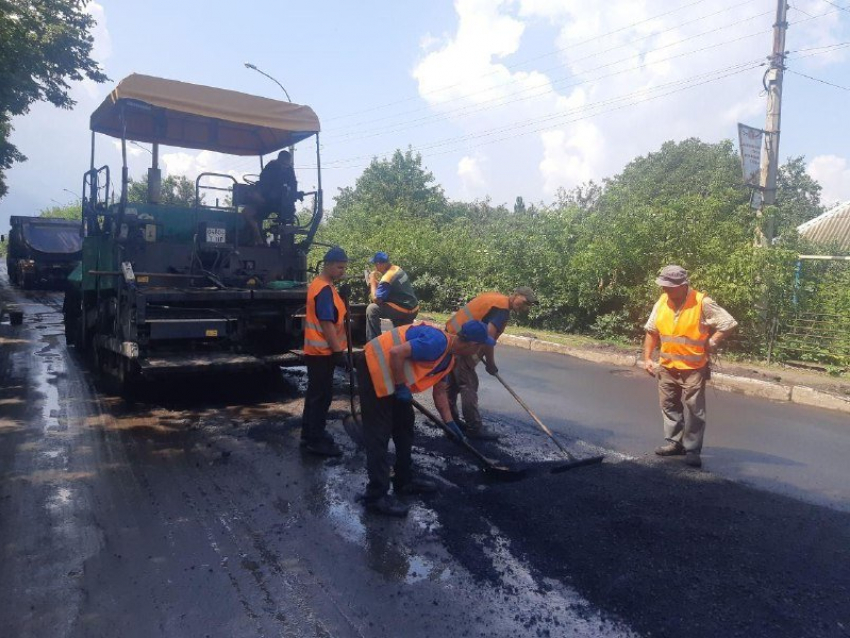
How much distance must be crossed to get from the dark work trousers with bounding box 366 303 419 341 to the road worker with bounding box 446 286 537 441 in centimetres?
202

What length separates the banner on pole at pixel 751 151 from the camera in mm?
9764

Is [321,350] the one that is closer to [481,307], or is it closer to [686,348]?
[481,307]

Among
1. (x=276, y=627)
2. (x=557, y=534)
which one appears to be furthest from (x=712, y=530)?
(x=276, y=627)

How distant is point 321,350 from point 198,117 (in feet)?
13.4

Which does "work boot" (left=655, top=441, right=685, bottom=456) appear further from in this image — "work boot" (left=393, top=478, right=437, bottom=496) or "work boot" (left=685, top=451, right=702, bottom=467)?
"work boot" (left=393, top=478, right=437, bottom=496)

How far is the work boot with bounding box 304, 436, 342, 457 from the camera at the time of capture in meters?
4.91

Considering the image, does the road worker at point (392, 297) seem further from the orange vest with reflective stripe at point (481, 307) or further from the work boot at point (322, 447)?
the work boot at point (322, 447)

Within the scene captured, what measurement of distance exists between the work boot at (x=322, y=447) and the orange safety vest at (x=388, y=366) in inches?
49.0

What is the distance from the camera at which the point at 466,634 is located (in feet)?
8.84

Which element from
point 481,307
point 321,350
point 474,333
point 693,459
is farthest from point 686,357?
point 321,350

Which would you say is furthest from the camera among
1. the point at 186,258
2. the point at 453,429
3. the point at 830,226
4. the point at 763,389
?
the point at 830,226

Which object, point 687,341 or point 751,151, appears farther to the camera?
point 751,151

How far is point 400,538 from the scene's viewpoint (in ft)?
11.8

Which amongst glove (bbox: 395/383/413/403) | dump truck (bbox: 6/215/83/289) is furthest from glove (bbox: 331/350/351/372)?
dump truck (bbox: 6/215/83/289)
